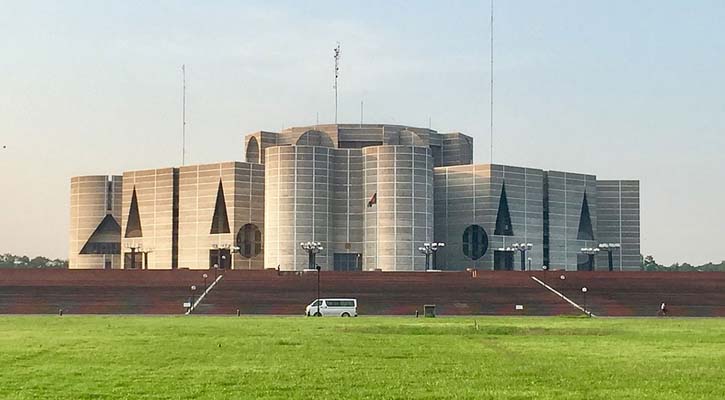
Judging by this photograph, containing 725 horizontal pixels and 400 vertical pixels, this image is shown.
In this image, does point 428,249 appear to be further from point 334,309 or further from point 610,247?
point 334,309

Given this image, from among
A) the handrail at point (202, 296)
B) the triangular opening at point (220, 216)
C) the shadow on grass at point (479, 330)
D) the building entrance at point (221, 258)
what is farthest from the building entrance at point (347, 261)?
the shadow on grass at point (479, 330)

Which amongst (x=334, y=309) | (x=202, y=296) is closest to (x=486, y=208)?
(x=202, y=296)

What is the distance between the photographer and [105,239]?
117 m

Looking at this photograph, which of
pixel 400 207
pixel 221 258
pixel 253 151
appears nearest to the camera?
pixel 400 207

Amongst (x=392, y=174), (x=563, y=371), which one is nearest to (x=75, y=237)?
(x=392, y=174)

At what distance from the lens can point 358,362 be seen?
2239 centimetres

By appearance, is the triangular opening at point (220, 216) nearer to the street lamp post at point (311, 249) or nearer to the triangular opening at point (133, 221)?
the street lamp post at point (311, 249)

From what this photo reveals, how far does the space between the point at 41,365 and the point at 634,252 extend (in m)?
100

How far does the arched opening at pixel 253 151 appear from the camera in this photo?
11575 centimetres

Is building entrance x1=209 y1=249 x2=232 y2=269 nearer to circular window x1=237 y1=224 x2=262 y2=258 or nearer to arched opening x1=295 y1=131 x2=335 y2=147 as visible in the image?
circular window x1=237 y1=224 x2=262 y2=258

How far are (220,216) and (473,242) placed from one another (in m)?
24.6

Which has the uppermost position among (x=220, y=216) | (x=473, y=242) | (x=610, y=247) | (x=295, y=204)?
(x=295, y=204)

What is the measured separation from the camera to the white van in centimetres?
5578

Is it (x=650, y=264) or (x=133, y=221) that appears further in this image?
(x=650, y=264)
